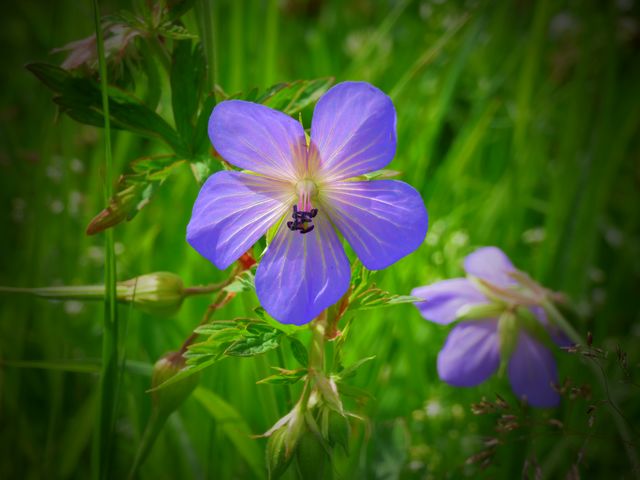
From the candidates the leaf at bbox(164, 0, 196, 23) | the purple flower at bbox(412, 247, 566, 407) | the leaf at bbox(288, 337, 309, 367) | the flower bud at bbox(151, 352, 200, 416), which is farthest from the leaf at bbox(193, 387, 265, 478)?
the leaf at bbox(164, 0, 196, 23)

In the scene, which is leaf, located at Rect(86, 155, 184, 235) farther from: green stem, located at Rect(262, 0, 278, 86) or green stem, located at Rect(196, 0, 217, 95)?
green stem, located at Rect(262, 0, 278, 86)

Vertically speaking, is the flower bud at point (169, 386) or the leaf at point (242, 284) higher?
the leaf at point (242, 284)

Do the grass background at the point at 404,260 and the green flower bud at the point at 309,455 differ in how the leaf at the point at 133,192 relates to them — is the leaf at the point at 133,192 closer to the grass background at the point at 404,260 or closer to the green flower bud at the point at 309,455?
the grass background at the point at 404,260

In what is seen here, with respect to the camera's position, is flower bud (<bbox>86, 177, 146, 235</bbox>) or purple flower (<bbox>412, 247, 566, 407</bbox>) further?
purple flower (<bbox>412, 247, 566, 407</bbox>)

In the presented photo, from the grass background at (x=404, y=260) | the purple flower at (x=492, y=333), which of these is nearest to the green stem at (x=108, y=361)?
the grass background at (x=404, y=260)

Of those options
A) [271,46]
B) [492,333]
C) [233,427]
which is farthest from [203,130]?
[271,46]

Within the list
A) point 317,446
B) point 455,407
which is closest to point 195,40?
point 317,446

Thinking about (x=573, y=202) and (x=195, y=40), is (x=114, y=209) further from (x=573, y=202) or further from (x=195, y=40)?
(x=573, y=202)
